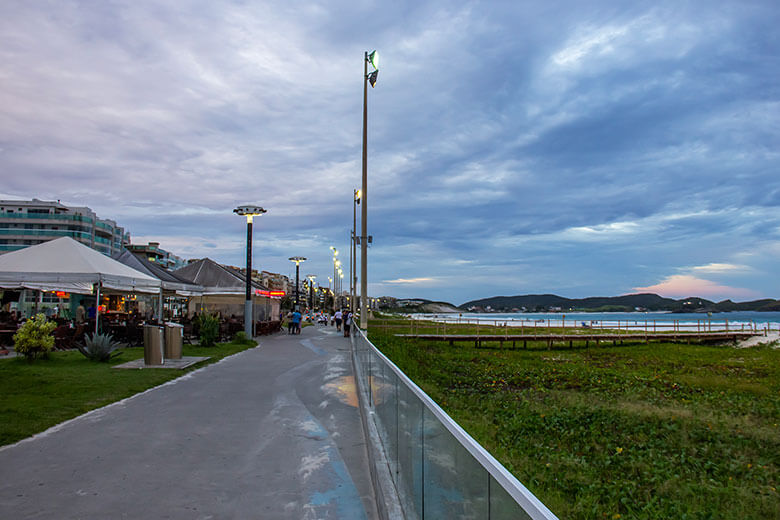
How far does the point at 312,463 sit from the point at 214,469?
1040 millimetres

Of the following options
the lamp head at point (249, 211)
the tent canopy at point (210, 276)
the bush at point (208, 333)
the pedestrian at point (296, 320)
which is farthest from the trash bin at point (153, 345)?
the pedestrian at point (296, 320)

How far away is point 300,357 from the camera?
1758cm

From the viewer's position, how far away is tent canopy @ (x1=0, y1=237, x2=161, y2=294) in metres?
15.8

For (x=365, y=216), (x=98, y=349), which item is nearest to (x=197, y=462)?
(x=98, y=349)

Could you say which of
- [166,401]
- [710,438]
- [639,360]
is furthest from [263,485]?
[639,360]

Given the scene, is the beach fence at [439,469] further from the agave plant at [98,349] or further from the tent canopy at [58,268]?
the tent canopy at [58,268]

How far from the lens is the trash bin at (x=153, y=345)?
44.5 ft

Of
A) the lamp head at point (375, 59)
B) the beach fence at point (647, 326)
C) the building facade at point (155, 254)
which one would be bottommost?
the beach fence at point (647, 326)

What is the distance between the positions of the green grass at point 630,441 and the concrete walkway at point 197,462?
6.46 feet

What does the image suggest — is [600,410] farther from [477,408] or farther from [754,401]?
[754,401]

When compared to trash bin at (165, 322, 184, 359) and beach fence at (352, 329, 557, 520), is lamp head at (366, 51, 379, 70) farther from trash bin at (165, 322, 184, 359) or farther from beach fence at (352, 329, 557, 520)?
beach fence at (352, 329, 557, 520)

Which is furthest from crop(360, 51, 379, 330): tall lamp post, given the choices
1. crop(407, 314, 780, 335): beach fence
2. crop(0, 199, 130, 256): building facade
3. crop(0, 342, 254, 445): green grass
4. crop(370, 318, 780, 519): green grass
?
crop(0, 199, 130, 256): building facade

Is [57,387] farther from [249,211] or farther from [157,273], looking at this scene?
[249,211]

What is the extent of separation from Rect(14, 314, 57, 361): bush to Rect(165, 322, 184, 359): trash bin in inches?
112
